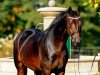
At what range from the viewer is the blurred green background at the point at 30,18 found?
42.1 meters

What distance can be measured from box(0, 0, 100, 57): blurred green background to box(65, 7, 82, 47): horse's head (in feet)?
103

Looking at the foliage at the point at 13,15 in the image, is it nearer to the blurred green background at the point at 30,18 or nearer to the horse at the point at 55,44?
the blurred green background at the point at 30,18

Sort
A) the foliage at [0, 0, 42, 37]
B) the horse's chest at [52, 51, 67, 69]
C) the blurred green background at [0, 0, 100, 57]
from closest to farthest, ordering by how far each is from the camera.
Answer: the horse's chest at [52, 51, 67, 69] < the blurred green background at [0, 0, 100, 57] < the foliage at [0, 0, 42, 37]

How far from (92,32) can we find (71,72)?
27.9 m

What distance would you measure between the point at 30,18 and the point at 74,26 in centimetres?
3457

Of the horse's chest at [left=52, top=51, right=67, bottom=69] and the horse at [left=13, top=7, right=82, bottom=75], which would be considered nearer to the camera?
the horse at [left=13, top=7, right=82, bottom=75]

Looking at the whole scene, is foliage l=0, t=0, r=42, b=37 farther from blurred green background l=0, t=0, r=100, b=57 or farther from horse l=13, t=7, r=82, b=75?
horse l=13, t=7, r=82, b=75

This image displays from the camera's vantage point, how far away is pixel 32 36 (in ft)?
34.9

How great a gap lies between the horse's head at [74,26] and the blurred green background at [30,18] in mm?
31484

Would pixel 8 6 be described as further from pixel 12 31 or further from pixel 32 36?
pixel 32 36

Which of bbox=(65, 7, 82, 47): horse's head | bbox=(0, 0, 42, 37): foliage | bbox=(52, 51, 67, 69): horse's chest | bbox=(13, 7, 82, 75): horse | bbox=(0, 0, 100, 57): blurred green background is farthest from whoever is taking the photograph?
bbox=(0, 0, 42, 37): foliage

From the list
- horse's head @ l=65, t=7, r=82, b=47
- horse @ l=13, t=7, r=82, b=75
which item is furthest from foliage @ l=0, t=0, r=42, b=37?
horse's head @ l=65, t=7, r=82, b=47

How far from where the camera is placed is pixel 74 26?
8953mm

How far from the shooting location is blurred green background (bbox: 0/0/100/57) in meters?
42.1
